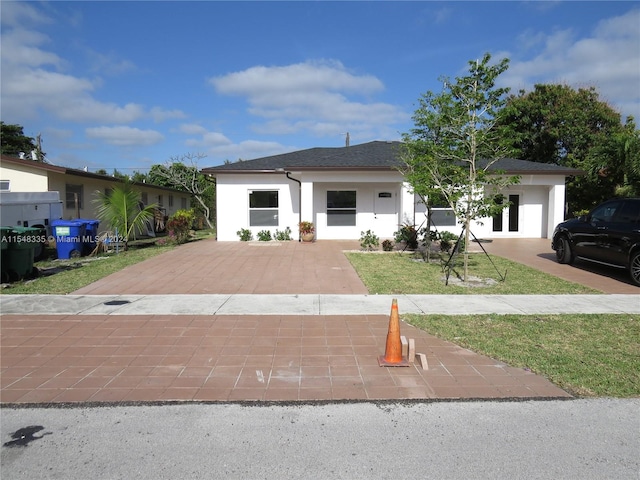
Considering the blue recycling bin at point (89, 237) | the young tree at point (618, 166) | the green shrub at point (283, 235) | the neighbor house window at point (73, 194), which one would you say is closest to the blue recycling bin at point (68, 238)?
the blue recycling bin at point (89, 237)

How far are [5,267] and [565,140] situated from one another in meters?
28.7

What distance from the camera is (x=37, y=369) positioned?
185 inches

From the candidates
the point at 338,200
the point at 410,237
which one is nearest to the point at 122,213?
the point at 338,200

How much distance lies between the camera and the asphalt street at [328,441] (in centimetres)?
293

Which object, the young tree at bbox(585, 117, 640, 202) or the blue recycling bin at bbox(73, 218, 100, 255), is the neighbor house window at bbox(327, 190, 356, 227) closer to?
the blue recycling bin at bbox(73, 218, 100, 255)

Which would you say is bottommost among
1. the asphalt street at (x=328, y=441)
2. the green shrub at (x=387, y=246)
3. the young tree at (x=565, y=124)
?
the asphalt street at (x=328, y=441)

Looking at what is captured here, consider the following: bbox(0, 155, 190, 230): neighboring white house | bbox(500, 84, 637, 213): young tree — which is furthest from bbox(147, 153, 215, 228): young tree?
bbox(500, 84, 637, 213): young tree

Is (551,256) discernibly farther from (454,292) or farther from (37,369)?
(37,369)

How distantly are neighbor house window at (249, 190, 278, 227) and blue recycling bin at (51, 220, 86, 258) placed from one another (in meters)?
6.77

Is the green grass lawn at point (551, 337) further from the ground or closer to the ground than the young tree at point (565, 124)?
closer to the ground

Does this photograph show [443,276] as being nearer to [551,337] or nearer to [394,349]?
[551,337]

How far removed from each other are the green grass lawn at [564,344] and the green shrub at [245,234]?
12.3m

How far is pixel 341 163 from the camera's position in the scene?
17516mm

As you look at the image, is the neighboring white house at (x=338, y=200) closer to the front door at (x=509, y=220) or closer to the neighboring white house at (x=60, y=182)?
the front door at (x=509, y=220)
